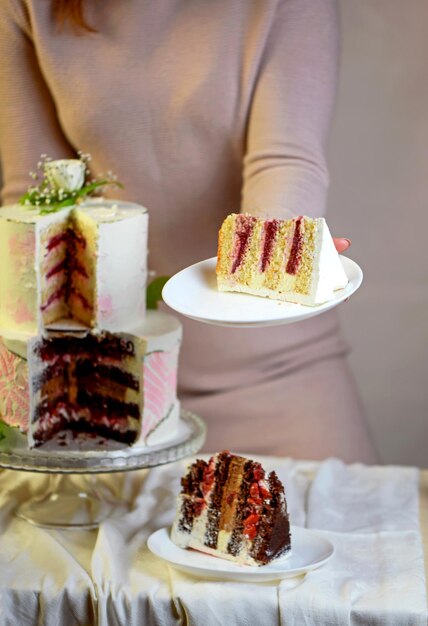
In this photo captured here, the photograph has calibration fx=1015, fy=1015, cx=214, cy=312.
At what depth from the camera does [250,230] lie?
136 cm

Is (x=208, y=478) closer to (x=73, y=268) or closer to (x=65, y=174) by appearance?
(x=73, y=268)

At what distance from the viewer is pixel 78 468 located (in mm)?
1466

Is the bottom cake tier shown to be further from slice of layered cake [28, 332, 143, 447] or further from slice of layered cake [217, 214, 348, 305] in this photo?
slice of layered cake [217, 214, 348, 305]

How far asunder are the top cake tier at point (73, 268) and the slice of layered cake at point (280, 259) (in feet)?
0.77

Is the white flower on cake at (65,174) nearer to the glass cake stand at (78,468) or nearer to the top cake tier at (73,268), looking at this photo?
the top cake tier at (73,268)

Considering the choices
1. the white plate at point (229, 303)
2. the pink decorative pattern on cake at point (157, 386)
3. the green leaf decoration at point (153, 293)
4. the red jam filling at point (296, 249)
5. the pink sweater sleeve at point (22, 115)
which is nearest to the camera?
the white plate at point (229, 303)

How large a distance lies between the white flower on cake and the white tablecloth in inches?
19.1

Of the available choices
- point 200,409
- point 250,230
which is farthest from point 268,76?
point 200,409

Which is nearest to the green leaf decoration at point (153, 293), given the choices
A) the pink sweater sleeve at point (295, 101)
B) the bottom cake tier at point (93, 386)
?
the bottom cake tier at point (93, 386)

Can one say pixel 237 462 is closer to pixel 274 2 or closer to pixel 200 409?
pixel 200 409

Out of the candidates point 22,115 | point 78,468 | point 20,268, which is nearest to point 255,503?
point 78,468

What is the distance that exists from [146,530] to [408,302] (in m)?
1.14

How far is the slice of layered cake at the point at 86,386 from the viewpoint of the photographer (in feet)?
5.11

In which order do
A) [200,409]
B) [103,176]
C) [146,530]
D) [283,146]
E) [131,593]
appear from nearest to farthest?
[131,593]
[146,530]
[283,146]
[103,176]
[200,409]
